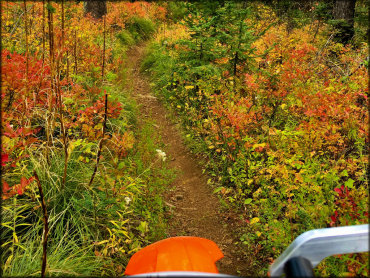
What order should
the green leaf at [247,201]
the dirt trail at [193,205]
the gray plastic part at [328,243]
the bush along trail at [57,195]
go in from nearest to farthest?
the gray plastic part at [328,243], the bush along trail at [57,195], the dirt trail at [193,205], the green leaf at [247,201]

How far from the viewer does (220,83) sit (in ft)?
22.7

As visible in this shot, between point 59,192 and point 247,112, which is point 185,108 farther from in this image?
point 59,192

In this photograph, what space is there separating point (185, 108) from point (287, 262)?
617 cm

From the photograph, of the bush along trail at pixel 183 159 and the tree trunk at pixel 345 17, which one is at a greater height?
the tree trunk at pixel 345 17

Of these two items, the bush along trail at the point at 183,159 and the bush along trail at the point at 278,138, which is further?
the bush along trail at the point at 278,138

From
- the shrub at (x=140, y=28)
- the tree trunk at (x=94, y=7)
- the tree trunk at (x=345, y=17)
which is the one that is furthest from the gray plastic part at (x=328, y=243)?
the shrub at (x=140, y=28)

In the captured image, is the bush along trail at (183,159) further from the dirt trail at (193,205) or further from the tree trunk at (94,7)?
the tree trunk at (94,7)

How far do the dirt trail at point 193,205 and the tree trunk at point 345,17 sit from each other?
21.1 ft

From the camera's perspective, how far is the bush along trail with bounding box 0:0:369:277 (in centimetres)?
302

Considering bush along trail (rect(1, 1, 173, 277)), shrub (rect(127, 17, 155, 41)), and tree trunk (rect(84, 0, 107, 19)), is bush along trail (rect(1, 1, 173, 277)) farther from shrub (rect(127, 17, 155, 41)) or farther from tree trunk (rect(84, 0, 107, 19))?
shrub (rect(127, 17, 155, 41))

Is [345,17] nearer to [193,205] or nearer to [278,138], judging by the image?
[278,138]

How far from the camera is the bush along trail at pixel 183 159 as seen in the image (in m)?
3.02

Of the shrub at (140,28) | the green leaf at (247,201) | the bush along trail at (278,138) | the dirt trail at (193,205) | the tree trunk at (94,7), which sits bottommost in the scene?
the dirt trail at (193,205)

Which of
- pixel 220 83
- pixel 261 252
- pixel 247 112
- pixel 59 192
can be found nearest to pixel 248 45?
pixel 220 83
